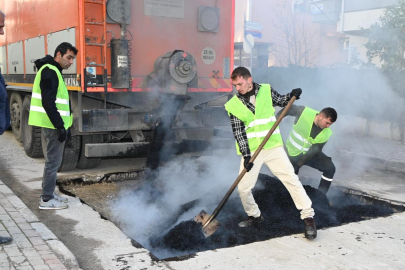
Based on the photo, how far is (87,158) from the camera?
20.3 feet

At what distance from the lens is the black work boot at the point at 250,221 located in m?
4.09

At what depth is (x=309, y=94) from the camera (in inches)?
405

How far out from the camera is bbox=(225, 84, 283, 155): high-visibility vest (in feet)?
12.8

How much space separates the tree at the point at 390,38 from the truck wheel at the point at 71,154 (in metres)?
6.67

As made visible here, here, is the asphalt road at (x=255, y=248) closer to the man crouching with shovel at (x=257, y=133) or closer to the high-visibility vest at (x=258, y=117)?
the man crouching with shovel at (x=257, y=133)

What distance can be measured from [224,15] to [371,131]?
527cm

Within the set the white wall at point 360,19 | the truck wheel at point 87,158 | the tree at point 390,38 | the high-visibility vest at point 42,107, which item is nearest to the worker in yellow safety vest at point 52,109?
the high-visibility vest at point 42,107

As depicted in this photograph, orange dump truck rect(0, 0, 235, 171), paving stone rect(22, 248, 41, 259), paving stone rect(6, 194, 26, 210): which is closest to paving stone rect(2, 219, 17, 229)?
paving stone rect(6, 194, 26, 210)

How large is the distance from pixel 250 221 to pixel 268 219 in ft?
0.84

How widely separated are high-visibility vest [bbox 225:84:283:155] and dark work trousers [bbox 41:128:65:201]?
1864mm

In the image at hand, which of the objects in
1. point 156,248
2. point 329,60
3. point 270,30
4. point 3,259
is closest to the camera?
point 3,259

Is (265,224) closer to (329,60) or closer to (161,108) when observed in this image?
(161,108)

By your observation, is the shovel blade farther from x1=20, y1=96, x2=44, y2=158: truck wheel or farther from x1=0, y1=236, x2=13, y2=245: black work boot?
x1=20, y1=96, x2=44, y2=158: truck wheel

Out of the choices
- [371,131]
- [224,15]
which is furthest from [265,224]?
[371,131]
